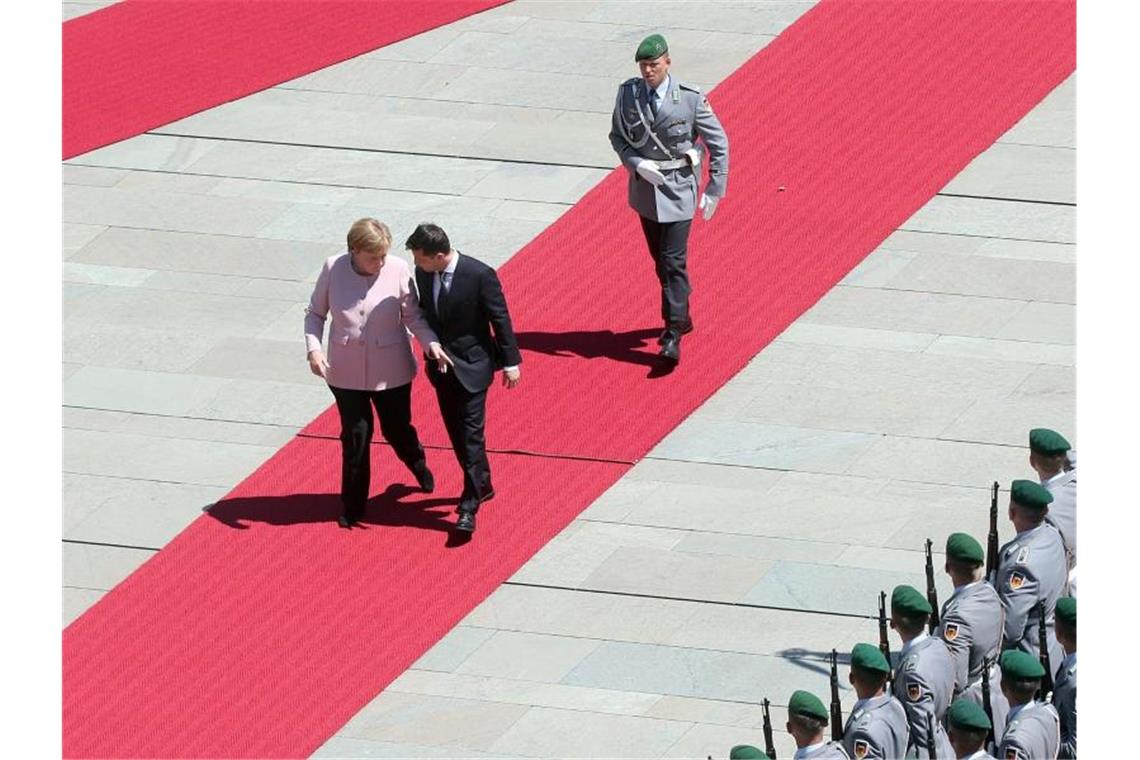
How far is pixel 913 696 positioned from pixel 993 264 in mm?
5744

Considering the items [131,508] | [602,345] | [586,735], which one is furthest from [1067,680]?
[131,508]

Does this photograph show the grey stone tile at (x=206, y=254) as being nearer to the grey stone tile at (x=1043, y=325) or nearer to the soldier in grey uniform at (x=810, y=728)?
the grey stone tile at (x=1043, y=325)

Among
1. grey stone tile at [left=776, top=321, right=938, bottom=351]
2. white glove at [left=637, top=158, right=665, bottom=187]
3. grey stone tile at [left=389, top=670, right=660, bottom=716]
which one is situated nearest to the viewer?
grey stone tile at [left=389, top=670, right=660, bottom=716]

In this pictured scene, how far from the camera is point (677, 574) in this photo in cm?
1255

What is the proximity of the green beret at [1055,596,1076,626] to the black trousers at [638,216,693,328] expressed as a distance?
14.4 ft

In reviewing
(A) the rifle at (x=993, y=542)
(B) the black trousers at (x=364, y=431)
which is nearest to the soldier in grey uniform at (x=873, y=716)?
(A) the rifle at (x=993, y=542)

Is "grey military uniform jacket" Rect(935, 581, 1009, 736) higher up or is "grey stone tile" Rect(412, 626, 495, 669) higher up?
"grey military uniform jacket" Rect(935, 581, 1009, 736)

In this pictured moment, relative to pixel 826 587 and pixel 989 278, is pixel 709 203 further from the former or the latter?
pixel 826 587

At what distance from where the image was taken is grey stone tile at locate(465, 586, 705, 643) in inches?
477

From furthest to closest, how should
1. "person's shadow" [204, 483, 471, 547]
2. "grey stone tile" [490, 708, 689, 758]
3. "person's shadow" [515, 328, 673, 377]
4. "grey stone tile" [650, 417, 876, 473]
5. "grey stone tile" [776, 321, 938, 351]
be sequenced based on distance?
"grey stone tile" [776, 321, 938, 351]
"person's shadow" [515, 328, 673, 377]
"grey stone tile" [650, 417, 876, 473]
"person's shadow" [204, 483, 471, 547]
"grey stone tile" [490, 708, 689, 758]

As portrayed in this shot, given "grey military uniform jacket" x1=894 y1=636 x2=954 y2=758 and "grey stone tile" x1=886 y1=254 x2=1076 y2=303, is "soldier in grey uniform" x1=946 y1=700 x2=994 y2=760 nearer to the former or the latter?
"grey military uniform jacket" x1=894 y1=636 x2=954 y2=758

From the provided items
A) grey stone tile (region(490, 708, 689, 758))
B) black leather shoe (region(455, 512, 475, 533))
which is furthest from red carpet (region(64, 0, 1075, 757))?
grey stone tile (region(490, 708, 689, 758))

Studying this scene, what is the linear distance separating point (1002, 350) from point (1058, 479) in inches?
118

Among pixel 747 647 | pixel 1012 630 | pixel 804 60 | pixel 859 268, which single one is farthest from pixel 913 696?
pixel 804 60
